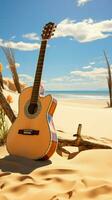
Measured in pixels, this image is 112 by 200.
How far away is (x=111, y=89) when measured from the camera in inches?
555

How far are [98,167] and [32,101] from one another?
119cm

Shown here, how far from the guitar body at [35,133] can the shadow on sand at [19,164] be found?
13cm

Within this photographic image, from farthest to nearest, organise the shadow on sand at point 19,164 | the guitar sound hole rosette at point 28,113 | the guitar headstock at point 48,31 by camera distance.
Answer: the guitar headstock at point 48,31 < the guitar sound hole rosette at point 28,113 < the shadow on sand at point 19,164

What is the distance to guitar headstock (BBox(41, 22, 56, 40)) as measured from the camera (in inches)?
176

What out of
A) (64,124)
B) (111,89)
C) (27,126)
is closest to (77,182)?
(27,126)

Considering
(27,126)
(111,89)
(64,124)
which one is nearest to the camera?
(27,126)

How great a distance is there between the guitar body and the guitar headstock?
2.67 feet

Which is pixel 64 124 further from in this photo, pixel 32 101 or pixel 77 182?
pixel 77 182

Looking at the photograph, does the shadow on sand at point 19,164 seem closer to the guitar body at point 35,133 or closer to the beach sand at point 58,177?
the beach sand at point 58,177

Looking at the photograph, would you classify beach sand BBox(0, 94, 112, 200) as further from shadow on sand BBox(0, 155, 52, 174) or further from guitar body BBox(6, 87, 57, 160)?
guitar body BBox(6, 87, 57, 160)

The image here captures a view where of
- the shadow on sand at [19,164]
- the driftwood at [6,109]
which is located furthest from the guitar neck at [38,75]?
the driftwood at [6,109]

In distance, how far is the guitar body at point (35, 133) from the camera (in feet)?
13.5

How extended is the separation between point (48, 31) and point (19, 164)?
1.78 meters

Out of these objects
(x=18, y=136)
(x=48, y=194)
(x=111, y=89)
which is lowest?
(x=48, y=194)
